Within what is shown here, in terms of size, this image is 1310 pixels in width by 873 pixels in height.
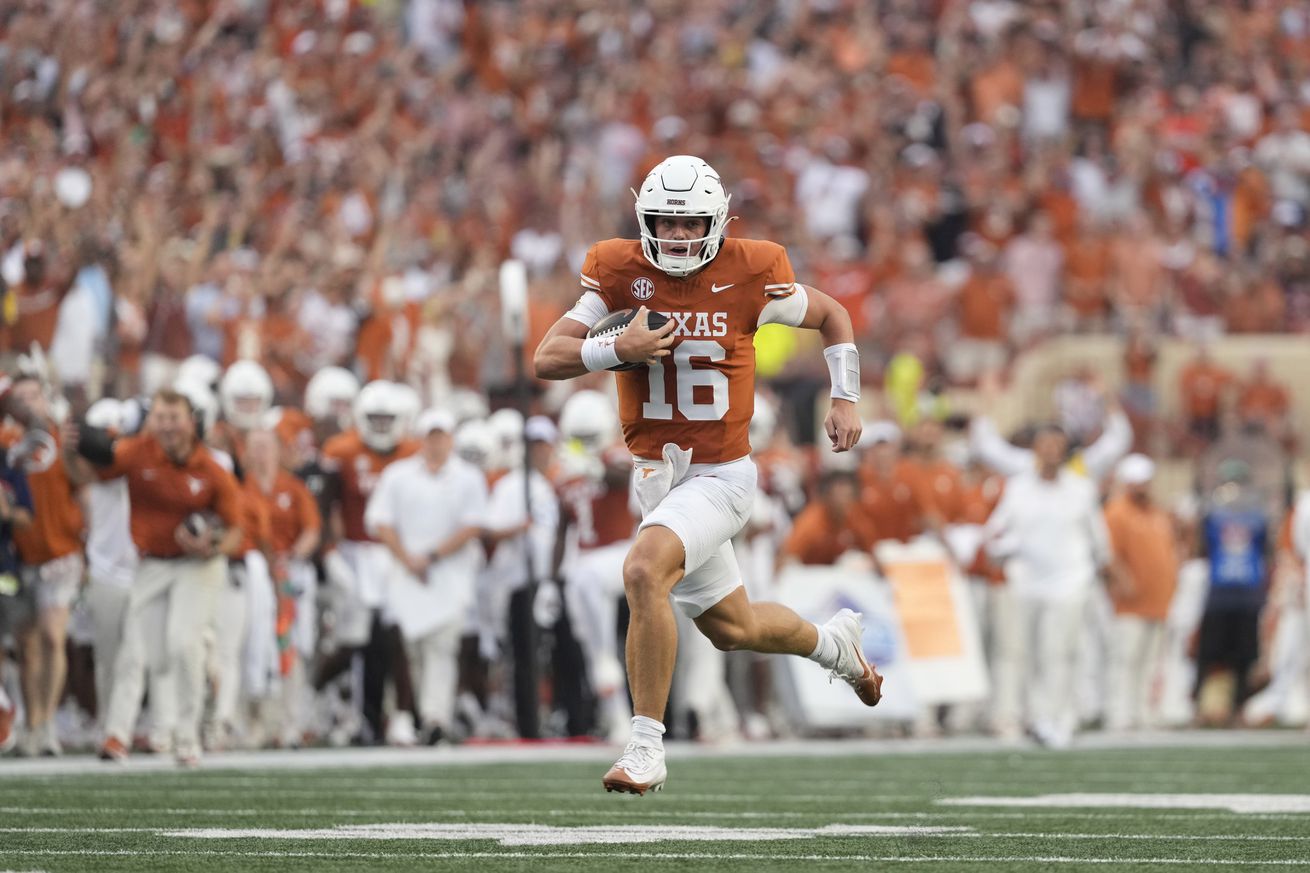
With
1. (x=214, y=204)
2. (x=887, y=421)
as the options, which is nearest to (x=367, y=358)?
(x=214, y=204)

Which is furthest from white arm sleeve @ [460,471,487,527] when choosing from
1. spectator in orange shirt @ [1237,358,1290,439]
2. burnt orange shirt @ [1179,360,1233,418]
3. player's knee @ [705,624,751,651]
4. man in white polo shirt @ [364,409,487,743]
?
spectator in orange shirt @ [1237,358,1290,439]

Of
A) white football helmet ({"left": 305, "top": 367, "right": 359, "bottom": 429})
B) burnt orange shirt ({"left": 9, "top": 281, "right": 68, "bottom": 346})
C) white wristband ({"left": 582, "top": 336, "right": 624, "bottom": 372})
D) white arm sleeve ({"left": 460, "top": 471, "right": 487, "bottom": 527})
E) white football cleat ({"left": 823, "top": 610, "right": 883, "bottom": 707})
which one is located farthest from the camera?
white football helmet ({"left": 305, "top": 367, "right": 359, "bottom": 429})

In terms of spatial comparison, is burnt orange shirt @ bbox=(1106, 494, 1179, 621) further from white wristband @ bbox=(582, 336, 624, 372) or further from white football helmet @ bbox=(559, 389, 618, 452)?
white wristband @ bbox=(582, 336, 624, 372)

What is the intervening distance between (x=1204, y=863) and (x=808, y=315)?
233cm

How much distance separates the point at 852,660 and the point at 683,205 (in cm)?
170

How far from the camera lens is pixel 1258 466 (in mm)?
19047

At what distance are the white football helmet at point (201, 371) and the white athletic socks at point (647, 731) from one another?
7.06 m

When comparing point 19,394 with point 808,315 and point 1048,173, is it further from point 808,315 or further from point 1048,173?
point 1048,173

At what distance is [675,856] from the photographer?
263 inches

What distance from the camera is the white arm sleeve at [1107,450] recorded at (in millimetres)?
16906

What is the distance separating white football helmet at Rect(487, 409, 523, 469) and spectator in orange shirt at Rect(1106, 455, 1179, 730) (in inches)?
156

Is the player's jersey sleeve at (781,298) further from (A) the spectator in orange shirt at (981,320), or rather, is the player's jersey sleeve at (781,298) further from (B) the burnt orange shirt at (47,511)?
(A) the spectator in orange shirt at (981,320)

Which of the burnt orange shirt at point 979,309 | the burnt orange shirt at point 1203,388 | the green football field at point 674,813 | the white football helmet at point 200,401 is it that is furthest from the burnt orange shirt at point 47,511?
the burnt orange shirt at point 1203,388

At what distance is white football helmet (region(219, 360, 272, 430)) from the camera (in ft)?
46.8
